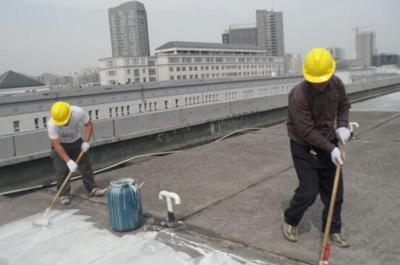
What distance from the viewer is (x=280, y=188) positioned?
580cm

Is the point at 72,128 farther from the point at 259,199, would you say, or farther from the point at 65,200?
the point at 259,199

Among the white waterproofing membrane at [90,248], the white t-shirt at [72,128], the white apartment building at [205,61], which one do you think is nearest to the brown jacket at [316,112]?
the white waterproofing membrane at [90,248]

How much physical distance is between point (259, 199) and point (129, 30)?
156105mm

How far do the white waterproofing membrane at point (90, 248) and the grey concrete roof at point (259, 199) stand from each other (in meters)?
0.28

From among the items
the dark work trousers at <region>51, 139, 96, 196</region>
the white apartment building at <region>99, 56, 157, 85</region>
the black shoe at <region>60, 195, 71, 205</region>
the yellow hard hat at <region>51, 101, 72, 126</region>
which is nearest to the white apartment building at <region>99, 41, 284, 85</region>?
the white apartment building at <region>99, 56, 157, 85</region>

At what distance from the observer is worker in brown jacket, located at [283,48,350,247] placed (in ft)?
11.5

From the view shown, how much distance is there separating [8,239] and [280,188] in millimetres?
3784

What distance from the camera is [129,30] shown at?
153 metres

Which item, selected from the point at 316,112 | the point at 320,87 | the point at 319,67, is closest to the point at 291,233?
the point at 316,112

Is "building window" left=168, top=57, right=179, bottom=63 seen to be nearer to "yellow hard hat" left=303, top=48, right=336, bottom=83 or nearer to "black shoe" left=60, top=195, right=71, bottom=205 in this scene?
"black shoe" left=60, top=195, right=71, bottom=205

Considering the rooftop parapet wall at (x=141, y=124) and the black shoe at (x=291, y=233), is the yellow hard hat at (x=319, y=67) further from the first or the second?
the rooftop parapet wall at (x=141, y=124)

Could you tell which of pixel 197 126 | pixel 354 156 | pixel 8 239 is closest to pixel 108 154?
pixel 197 126

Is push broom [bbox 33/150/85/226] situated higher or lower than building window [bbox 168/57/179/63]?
lower

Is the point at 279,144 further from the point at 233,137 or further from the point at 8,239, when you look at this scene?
the point at 8,239
